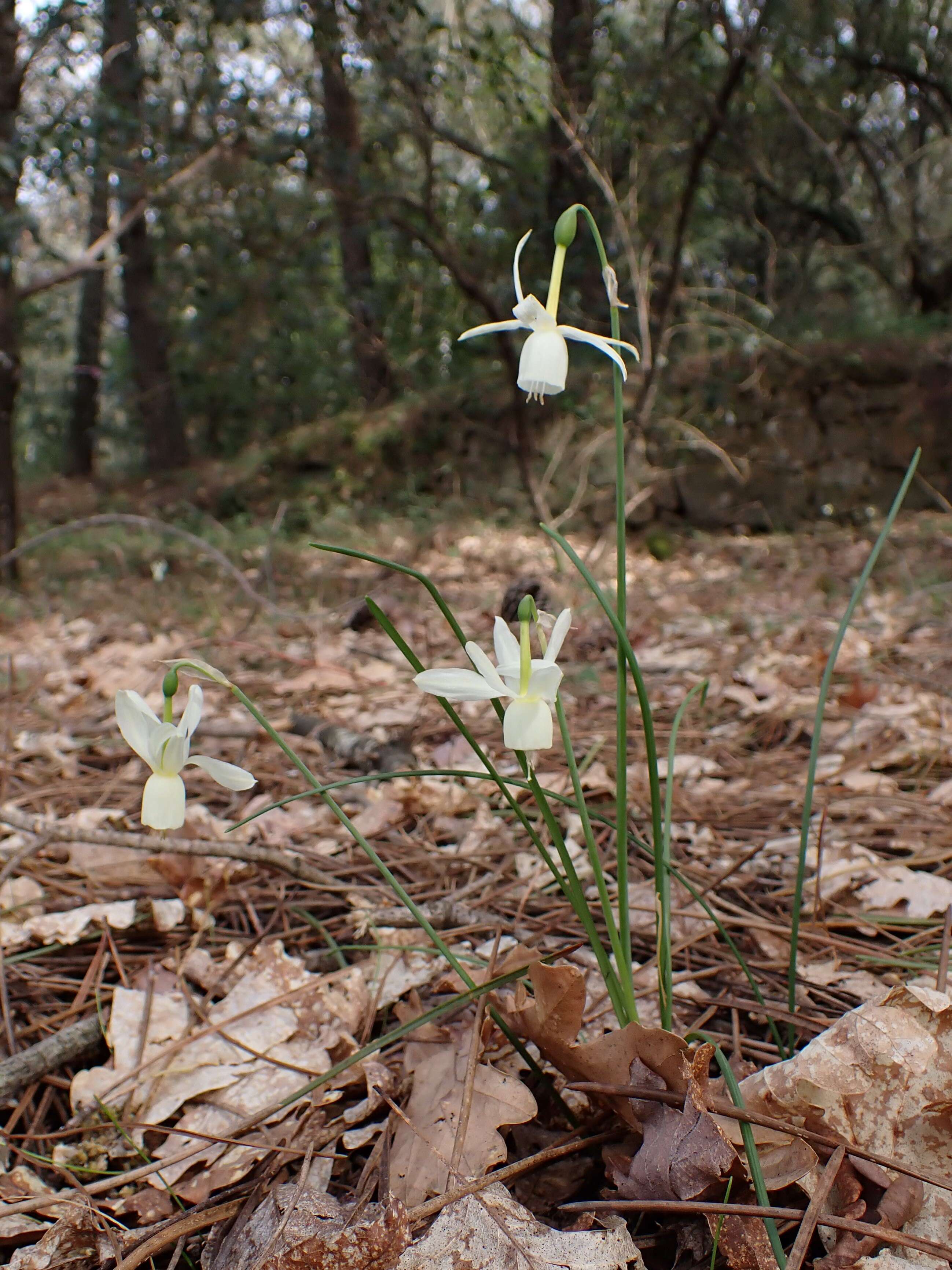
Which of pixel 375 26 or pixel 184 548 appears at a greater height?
pixel 375 26

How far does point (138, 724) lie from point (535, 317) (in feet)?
1.69

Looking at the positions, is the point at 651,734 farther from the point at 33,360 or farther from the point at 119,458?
the point at 33,360

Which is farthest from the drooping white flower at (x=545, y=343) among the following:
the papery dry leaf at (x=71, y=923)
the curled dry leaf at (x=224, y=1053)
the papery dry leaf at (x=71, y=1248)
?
the papery dry leaf at (x=71, y=923)

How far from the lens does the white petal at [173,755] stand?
2.56 ft

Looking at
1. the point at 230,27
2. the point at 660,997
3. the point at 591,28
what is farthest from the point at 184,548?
the point at 660,997

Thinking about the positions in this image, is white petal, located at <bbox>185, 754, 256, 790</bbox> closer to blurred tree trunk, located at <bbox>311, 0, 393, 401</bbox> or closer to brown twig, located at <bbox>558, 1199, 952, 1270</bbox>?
brown twig, located at <bbox>558, 1199, 952, 1270</bbox>

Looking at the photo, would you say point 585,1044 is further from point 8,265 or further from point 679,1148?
point 8,265

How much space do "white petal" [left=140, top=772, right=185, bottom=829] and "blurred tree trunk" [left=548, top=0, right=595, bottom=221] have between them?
190 inches

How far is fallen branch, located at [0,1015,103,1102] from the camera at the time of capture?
952mm

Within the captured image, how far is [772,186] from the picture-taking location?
7.34 metres

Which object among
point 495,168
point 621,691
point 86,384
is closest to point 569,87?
point 495,168

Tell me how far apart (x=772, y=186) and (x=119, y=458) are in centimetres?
1435

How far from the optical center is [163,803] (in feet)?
2.54

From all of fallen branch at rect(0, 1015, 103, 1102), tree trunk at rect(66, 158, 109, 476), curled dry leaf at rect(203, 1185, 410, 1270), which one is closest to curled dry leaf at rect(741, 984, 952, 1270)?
curled dry leaf at rect(203, 1185, 410, 1270)
